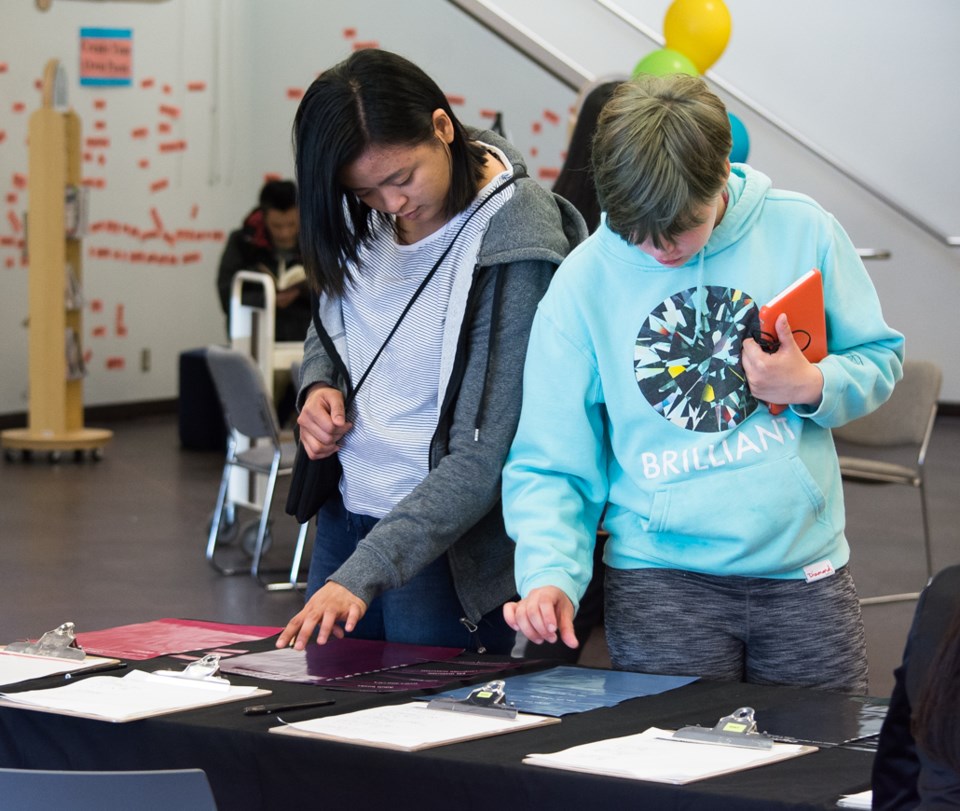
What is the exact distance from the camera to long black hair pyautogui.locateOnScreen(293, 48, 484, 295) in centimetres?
175

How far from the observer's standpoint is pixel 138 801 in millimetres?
1243

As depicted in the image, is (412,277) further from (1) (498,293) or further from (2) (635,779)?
(2) (635,779)

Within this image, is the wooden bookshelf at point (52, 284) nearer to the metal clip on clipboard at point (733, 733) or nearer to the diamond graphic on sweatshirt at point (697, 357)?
the diamond graphic on sweatshirt at point (697, 357)

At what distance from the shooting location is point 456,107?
32.0ft

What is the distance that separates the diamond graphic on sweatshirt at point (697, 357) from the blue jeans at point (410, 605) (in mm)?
417

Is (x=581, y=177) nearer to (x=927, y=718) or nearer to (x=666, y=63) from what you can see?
(x=666, y=63)

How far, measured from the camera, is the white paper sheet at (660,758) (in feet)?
4.22

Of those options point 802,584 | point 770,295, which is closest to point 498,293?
point 770,295

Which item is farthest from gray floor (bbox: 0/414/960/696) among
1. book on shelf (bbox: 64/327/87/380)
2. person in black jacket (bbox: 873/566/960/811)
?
person in black jacket (bbox: 873/566/960/811)

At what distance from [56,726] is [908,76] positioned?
27.9 feet

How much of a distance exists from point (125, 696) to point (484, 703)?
0.41 m

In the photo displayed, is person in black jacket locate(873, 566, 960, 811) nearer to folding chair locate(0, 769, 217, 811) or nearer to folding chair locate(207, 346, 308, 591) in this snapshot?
folding chair locate(0, 769, 217, 811)

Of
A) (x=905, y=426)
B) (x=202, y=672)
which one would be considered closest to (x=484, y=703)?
(x=202, y=672)

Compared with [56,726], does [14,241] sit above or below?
above
